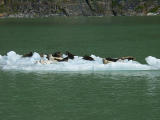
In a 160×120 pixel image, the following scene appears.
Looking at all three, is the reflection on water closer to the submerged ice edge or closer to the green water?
the green water

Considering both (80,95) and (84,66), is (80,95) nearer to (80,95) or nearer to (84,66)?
(80,95)

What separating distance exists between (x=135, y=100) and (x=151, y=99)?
1481 millimetres

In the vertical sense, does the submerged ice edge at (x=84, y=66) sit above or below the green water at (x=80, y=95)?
above

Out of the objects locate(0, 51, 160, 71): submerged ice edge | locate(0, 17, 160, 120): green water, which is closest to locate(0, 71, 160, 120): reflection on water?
locate(0, 17, 160, 120): green water

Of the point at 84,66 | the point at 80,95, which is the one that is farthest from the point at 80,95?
the point at 84,66

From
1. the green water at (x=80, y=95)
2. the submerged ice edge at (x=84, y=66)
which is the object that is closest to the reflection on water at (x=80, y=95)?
the green water at (x=80, y=95)

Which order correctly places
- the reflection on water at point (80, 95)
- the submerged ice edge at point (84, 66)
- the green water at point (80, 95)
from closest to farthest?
→ 1. the green water at point (80, 95)
2. the reflection on water at point (80, 95)
3. the submerged ice edge at point (84, 66)

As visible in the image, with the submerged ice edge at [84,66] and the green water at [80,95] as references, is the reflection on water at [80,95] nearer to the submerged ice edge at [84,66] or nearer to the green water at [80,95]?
the green water at [80,95]

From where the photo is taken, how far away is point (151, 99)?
47.3 meters

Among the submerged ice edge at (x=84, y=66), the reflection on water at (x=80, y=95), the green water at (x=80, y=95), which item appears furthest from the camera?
the submerged ice edge at (x=84, y=66)

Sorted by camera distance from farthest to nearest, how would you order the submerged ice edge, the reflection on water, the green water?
the submerged ice edge
the reflection on water
the green water

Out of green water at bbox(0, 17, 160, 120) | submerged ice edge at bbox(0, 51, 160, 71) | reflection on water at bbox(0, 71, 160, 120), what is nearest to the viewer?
green water at bbox(0, 17, 160, 120)

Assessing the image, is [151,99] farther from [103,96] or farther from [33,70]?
[33,70]

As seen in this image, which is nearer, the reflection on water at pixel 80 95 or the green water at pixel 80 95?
the green water at pixel 80 95
